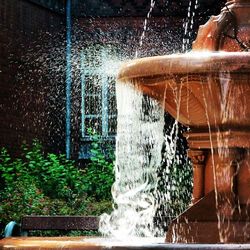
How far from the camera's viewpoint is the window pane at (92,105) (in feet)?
53.5

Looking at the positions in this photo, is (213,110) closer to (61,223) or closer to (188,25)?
(61,223)

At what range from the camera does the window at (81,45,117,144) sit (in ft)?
52.7

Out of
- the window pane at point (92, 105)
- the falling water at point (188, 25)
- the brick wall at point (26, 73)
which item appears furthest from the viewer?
the window pane at point (92, 105)

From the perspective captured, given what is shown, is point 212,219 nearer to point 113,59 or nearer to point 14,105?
point 14,105

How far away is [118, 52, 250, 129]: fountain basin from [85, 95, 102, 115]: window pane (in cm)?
1008

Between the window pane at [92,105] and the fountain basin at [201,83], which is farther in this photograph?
the window pane at [92,105]

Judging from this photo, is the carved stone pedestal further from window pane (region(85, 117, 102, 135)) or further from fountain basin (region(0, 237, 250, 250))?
window pane (region(85, 117, 102, 135))

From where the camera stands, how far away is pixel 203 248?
421 centimetres

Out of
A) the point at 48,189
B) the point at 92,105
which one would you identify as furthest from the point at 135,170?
the point at 92,105

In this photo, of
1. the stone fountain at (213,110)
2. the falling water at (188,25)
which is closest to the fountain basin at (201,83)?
the stone fountain at (213,110)

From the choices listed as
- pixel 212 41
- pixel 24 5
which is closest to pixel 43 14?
pixel 24 5

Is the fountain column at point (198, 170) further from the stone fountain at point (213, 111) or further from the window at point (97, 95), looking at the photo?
the window at point (97, 95)

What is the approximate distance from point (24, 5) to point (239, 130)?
937cm

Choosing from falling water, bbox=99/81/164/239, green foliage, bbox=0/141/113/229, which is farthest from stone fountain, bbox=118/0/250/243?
green foliage, bbox=0/141/113/229
